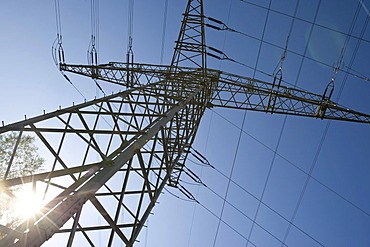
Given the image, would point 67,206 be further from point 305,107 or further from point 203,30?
point 305,107

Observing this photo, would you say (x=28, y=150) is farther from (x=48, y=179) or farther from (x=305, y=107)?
(x=305, y=107)

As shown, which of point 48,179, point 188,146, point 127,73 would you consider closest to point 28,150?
point 127,73

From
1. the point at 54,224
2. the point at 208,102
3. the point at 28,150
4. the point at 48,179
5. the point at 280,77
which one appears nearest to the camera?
the point at 54,224

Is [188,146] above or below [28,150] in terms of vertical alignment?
below

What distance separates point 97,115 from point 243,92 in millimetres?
6887

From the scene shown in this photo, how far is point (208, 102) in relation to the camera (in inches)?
488

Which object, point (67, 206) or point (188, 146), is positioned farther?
point (188, 146)

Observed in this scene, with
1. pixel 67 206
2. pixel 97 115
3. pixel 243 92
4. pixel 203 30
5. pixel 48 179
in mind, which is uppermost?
pixel 203 30

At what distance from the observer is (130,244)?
5191 mm

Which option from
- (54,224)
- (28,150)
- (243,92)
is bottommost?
(54,224)

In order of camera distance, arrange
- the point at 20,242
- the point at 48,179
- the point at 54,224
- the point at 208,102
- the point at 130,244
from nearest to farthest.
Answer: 1. the point at 20,242
2. the point at 54,224
3. the point at 48,179
4. the point at 130,244
5. the point at 208,102

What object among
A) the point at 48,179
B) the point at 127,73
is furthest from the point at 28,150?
the point at 48,179

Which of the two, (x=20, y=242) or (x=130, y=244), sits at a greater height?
(x=130, y=244)

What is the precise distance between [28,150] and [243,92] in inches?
439
